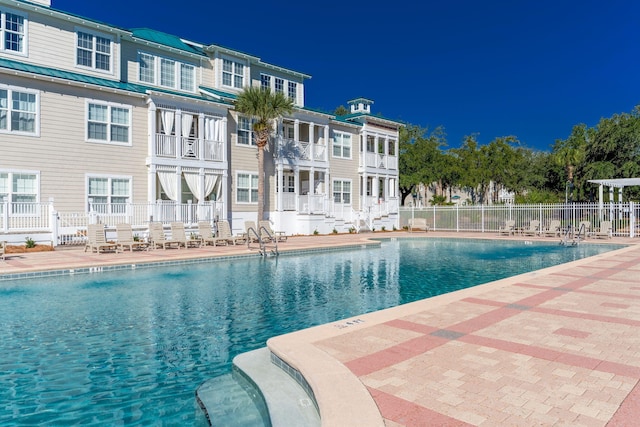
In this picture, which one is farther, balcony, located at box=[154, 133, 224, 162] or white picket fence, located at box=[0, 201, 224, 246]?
balcony, located at box=[154, 133, 224, 162]

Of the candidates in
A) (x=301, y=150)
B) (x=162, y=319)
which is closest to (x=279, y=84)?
(x=301, y=150)

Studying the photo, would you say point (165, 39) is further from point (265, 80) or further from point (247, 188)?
point (247, 188)

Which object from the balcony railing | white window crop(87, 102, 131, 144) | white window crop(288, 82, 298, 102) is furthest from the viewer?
white window crop(288, 82, 298, 102)

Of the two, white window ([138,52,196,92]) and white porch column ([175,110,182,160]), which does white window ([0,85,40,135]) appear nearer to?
white window ([138,52,196,92])

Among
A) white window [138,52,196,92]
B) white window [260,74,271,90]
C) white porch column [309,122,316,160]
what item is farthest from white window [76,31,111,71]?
white porch column [309,122,316,160]

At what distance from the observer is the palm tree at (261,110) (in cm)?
2194

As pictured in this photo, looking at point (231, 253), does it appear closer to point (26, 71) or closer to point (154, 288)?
point (154, 288)

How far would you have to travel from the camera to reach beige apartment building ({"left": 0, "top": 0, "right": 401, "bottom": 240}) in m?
17.1

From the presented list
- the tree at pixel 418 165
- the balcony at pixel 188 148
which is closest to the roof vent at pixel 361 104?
the tree at pixel 418 165

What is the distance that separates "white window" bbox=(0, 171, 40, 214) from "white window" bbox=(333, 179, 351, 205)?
17141 mm

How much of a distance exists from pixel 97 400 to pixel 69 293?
19.8 ft

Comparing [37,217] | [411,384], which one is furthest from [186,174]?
[411,384]

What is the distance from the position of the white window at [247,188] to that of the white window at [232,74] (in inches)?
211

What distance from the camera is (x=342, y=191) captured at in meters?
29.6
